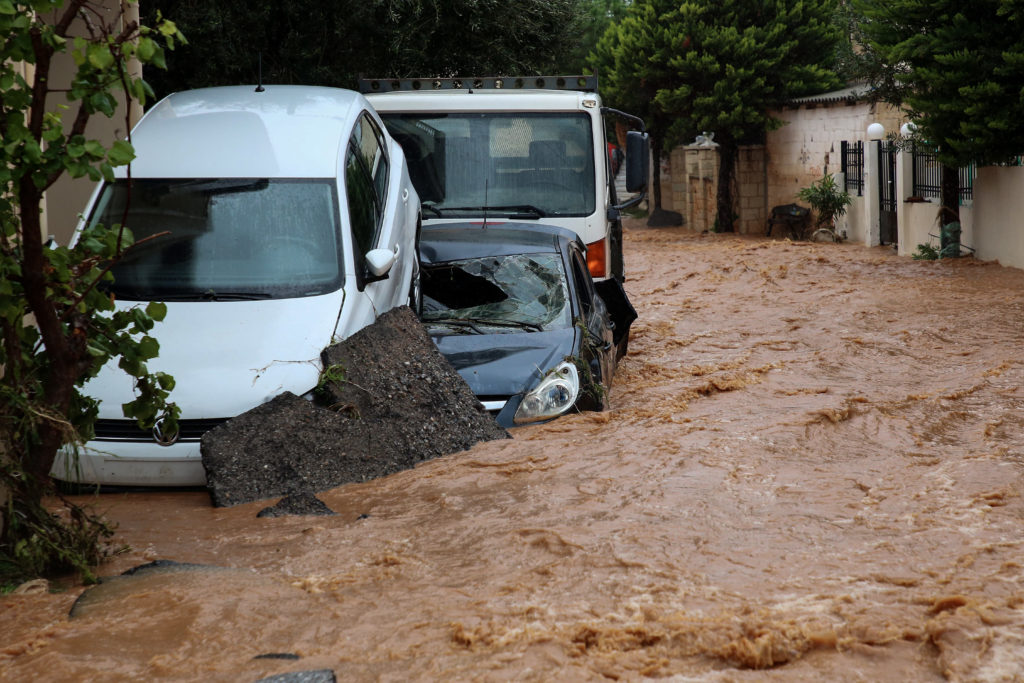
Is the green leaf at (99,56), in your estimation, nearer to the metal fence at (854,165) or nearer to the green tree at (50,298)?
the green tree at (50,298)

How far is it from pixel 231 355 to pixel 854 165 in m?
21.0

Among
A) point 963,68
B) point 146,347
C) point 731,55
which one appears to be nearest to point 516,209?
point 146,347

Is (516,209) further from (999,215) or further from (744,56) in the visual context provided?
(744,56)

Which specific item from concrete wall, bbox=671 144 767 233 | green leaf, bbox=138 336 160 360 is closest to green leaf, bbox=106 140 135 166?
green leaf, bbox=138 336 160 360

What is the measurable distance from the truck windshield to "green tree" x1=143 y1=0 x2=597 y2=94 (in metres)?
4.50

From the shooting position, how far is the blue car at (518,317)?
685 centimetres

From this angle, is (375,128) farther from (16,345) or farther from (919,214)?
(919,214)

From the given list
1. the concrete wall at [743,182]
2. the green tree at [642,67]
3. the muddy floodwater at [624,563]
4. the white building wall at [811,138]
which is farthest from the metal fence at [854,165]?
the muddy floodwater at [624,563]

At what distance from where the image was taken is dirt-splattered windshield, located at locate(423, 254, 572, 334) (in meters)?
7.55

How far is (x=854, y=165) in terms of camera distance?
24.6 m

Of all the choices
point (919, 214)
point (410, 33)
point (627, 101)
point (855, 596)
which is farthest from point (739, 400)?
point (627, 101)

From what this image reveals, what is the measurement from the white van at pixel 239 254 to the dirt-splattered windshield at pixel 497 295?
24cm

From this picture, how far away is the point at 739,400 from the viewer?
319 inches

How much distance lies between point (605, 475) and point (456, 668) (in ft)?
7.64
